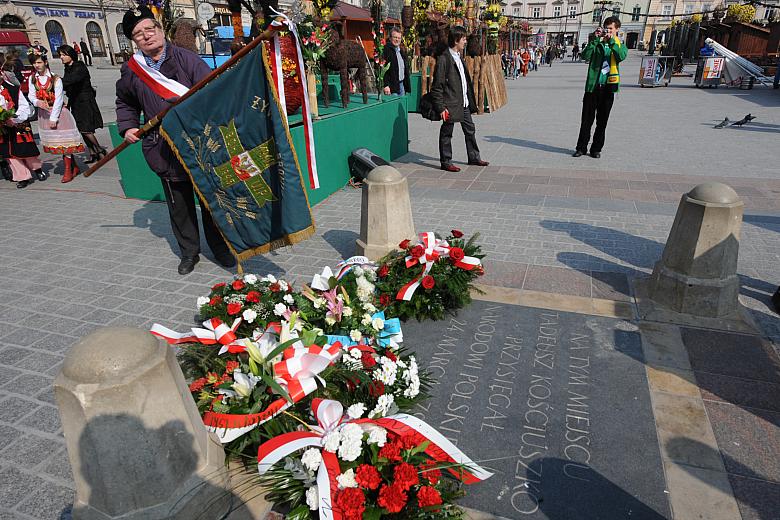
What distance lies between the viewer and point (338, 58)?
928cm

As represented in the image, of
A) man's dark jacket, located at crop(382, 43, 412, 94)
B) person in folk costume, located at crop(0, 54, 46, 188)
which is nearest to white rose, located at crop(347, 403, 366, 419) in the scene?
person in folk costume, located at crop(0, 54, 46, 188)

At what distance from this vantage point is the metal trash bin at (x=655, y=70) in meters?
22.3

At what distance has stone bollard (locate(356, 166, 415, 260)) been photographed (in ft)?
15.7

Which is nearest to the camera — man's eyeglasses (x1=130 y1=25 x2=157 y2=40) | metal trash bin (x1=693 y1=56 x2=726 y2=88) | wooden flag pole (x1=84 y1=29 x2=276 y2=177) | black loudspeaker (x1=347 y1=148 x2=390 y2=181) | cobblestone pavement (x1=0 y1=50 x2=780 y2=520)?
cobblestone pavement (x1=0 y1=50 x2=780 y2=520)

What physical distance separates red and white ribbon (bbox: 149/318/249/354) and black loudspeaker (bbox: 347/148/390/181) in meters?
4.52

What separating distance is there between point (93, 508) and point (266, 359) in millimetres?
1057

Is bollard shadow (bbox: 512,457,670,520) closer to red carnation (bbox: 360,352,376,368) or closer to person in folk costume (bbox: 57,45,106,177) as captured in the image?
red carnation (bbox: 360,352,376,368)

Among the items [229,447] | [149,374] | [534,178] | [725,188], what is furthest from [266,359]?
[534,178]

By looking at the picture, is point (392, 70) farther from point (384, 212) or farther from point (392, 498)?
point (392, 498)

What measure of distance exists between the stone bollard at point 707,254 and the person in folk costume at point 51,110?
9.17m

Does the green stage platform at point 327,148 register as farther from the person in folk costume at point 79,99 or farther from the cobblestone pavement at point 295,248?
the person in folk costume at point 79,99

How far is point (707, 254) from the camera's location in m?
3.92

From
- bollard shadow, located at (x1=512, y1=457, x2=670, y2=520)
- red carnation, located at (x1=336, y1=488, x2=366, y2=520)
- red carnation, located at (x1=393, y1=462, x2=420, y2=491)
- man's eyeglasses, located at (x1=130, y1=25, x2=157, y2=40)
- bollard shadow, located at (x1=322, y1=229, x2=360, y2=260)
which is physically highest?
man's eyeglasses, located at (x1=130, y1=25, x2=157, y2=40)

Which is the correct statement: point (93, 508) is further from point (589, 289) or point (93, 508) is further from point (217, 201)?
point (589, 289)
